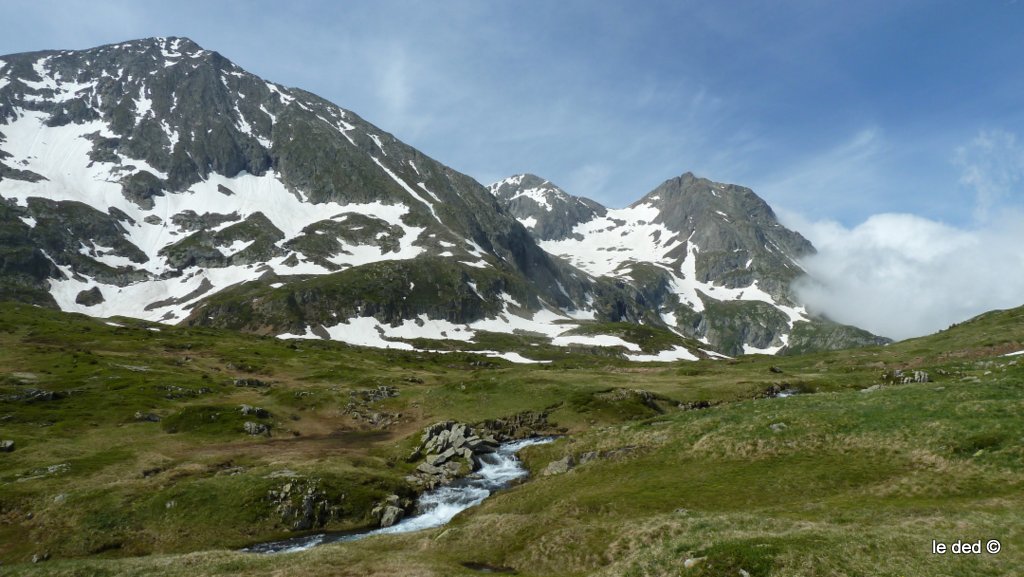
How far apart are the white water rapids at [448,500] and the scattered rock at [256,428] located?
3493 cm

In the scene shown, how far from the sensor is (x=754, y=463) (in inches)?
1581

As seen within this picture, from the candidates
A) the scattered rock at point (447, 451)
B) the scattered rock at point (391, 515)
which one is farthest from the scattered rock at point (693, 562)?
the scattered rock at point (447, 451)

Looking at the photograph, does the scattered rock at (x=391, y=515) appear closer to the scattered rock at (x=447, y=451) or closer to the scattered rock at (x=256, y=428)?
the scattered rock at (x=447, y=451)

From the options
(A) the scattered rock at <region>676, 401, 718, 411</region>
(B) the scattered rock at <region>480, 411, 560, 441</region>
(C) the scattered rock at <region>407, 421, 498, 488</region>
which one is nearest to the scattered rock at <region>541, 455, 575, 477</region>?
(C) the scattered rock at <region>407, 421, 498, 488</region>

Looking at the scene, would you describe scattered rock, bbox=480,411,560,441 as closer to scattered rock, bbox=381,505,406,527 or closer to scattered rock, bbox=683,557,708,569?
scattered rock, bbox=381,505,406,527

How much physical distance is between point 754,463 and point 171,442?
2731 inches

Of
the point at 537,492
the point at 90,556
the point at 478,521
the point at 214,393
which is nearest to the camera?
the point at 478,521

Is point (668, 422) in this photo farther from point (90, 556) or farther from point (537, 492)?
point (90, 556)

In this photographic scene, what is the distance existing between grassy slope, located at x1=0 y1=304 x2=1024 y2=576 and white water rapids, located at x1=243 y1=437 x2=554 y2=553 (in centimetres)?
293

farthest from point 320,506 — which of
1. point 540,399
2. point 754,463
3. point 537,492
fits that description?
point 540,399

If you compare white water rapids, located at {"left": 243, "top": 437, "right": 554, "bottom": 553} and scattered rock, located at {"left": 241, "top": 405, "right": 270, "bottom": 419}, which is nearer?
white water rapids, located at {"left": 243, "top": 437, "right": 554, "bottom": 553}

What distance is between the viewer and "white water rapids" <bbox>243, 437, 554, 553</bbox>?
43.5 m

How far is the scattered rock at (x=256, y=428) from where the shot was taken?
249ft

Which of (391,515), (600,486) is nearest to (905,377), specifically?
(600,486)
